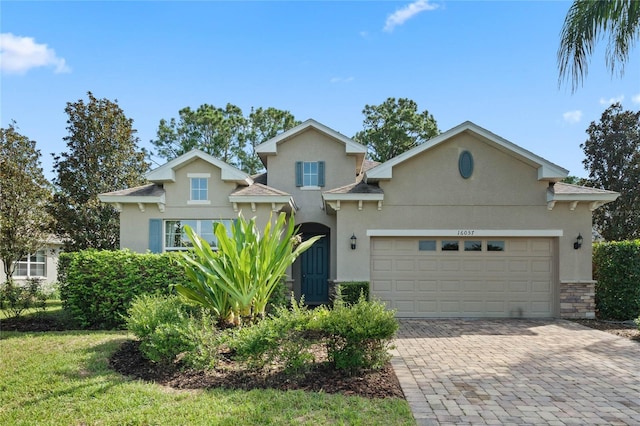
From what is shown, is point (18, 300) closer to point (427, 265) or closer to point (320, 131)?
point (320, 131)

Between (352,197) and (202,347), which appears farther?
(352,197)

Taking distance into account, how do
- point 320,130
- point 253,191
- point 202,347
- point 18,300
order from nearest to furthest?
point 202,347 < point 18,300 < point 253,191 < point 320,130

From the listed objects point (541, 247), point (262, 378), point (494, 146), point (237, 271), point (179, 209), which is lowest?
point (262, 378)

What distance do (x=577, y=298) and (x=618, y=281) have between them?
54.9 inches

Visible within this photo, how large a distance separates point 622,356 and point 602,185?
16003mm

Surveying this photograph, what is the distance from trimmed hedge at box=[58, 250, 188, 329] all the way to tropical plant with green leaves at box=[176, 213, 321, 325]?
2585 millimetres

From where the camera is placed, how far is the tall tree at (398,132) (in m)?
29.6

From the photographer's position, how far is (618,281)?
12211 millimetres

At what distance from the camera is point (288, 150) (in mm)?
15070

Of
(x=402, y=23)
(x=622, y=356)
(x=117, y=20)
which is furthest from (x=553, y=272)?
(x=117, y=20)

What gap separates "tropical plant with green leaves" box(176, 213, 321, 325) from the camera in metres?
7.59

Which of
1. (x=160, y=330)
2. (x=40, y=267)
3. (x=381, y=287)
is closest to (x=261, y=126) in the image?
(x=40, y=267)

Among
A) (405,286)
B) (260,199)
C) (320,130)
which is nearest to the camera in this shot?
(405,286)

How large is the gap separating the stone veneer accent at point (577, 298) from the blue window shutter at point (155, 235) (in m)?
12.5
